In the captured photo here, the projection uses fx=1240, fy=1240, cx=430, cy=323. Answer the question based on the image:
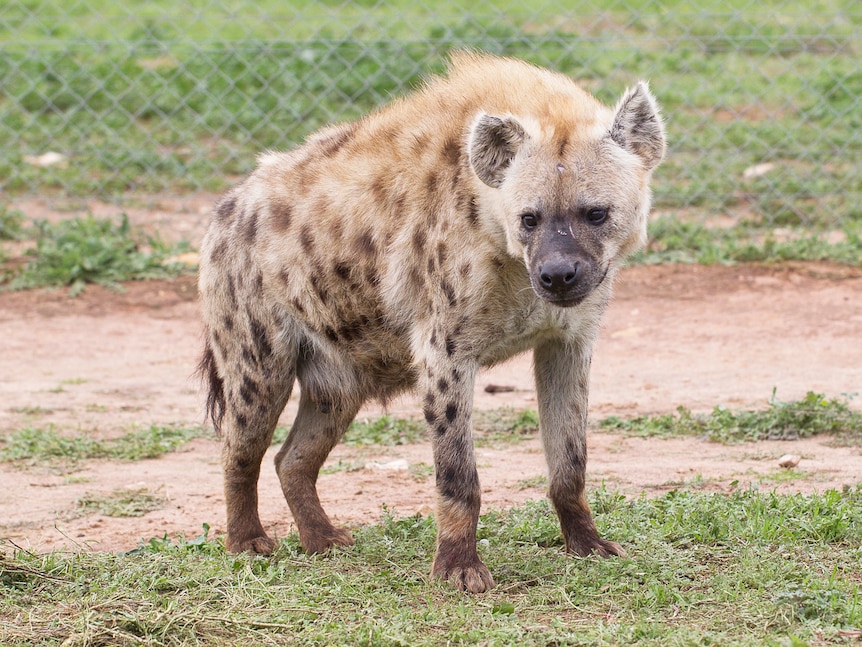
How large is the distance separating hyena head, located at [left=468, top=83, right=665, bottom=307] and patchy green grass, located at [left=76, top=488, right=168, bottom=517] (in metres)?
1.84

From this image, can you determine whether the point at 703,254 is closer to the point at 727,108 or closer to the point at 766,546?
the point at 727,108

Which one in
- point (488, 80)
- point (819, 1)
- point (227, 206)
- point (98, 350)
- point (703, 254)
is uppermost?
point (819, 1)

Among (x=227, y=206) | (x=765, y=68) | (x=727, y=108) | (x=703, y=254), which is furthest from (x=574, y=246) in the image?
(x=765, y=68)

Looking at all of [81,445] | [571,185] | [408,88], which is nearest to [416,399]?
[81,445]

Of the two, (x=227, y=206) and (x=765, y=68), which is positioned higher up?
(x=765, y=68)

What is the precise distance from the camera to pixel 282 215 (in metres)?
4.07

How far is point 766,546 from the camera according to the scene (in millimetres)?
3582

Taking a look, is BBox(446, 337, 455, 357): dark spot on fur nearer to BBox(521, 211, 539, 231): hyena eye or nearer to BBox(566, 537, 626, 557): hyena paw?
BBox(521, 211, 539, 231): hyena eye

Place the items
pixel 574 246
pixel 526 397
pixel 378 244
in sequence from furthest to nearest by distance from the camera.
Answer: pixel 526 397 → pixel 378 244 → pixel 574 246

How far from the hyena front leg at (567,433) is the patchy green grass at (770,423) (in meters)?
1.37

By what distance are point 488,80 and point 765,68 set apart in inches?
245

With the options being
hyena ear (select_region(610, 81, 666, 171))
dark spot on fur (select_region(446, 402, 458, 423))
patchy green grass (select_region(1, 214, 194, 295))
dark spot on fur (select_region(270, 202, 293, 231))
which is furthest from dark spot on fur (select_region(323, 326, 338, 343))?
patchy green grass (select_region(1, 214, 194, 295))

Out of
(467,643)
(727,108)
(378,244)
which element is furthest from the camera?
(727,108)

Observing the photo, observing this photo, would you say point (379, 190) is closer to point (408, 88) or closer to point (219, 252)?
point (219, 252)
